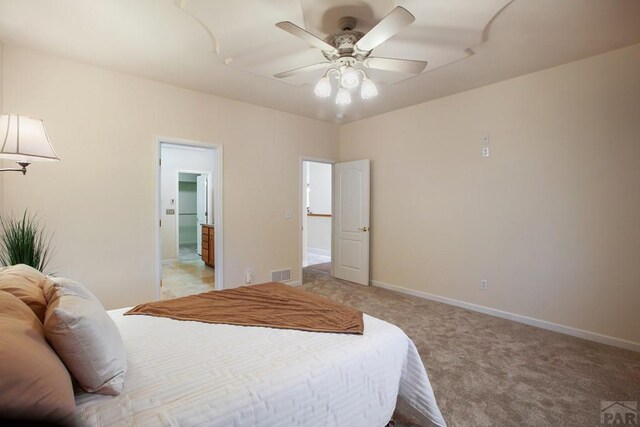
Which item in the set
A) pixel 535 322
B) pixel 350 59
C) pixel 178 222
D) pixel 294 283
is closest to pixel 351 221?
pixel 294 283

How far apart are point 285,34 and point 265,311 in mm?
2085

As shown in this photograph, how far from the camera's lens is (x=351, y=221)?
4.89m

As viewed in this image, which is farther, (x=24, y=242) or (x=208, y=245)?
(x=208, y=245)

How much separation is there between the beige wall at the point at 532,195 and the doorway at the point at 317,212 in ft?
10.0

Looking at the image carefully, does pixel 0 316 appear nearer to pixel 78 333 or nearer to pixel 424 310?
pixel 78 333

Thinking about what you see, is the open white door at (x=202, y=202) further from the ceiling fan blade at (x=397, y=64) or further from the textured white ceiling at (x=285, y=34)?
the ceiling fan blade at (x=397, y=64)

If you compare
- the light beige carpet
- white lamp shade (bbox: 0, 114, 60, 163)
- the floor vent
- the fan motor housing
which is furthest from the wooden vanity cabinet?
the fan motor housing

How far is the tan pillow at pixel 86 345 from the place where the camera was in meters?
1.00

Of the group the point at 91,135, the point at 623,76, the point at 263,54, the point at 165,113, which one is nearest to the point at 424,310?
the point at 623,76

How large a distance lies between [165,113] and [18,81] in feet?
3.86

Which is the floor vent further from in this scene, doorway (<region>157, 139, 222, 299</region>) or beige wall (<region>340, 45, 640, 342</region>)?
beige wall (<region>340, 45, 640, 342</region>)

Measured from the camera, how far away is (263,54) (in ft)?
8.74

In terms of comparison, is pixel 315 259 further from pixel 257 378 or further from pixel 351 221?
pixel 257 378

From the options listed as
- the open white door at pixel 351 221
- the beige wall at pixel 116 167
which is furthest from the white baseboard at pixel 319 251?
the beige wall at pixel 116 167
